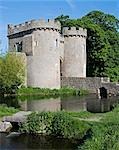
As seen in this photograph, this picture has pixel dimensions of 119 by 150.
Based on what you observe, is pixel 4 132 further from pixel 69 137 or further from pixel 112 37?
pixel 112 37

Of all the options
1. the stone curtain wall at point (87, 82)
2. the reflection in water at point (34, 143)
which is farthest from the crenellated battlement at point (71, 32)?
the reflection in water at point (34, 143)

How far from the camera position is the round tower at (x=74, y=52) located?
43.8 m

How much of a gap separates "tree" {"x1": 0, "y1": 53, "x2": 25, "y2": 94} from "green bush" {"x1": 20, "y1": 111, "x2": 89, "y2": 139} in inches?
656

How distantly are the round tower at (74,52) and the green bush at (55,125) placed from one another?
87.1 ft

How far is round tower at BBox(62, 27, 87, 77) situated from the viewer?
4384cm

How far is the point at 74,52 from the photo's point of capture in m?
44.3

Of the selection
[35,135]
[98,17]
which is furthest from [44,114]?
[98,17]

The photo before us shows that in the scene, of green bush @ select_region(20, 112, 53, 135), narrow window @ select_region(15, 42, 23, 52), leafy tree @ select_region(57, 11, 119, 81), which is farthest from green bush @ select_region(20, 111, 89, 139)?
leafy tree @ select_region(57, 11, 119, 81)

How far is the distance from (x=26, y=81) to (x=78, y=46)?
7980 mm

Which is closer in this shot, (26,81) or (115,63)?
(26,81)

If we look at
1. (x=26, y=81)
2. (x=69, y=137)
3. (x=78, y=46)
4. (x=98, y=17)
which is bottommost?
(x=69, y=137)

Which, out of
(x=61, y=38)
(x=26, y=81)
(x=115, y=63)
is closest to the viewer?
(x=26, y=81)

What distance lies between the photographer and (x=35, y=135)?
677 inches

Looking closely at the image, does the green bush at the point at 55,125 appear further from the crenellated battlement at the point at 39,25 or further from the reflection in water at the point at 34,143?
the crenellated battlement at the point at 39,25
